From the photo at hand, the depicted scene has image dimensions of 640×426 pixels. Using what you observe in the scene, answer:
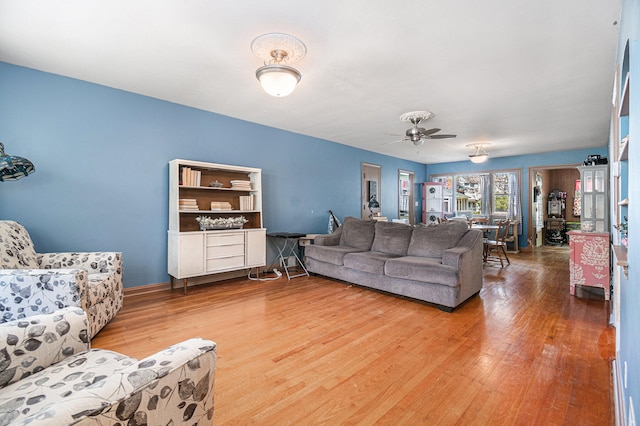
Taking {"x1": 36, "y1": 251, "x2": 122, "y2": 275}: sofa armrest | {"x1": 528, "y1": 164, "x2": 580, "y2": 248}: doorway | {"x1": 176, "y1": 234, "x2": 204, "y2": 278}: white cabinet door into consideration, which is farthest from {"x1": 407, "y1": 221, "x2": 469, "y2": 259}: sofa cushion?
→ {"x1": 528, "y1": 164, "x2": 580, "y2": 248}: doorway

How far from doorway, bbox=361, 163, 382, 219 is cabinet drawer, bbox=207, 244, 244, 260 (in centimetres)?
375

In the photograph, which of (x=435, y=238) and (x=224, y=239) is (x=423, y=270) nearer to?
Answer: (x=435, y=238)

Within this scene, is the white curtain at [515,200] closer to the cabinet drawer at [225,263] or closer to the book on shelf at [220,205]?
the cabinet drawer at [225,263]

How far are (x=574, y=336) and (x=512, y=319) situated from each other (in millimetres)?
502

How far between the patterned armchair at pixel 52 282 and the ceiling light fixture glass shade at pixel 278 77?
2117mm

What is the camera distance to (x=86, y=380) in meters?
1.14

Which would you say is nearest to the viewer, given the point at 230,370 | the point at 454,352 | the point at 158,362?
the point at 158,362

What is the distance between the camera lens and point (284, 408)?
1.71m

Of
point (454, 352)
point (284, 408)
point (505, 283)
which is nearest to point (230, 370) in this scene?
point (284, 408)

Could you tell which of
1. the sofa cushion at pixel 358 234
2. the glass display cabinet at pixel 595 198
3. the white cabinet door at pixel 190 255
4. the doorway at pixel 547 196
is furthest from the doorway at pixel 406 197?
the white cabinet door at pixel 190 255

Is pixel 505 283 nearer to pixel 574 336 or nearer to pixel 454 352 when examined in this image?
pixel 574 336

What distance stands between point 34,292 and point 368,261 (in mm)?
3310

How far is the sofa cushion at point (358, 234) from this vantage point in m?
4.85

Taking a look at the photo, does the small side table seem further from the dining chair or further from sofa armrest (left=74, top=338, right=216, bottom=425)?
sofa armrest (left=74, top=338, right=216, bottom=425)
